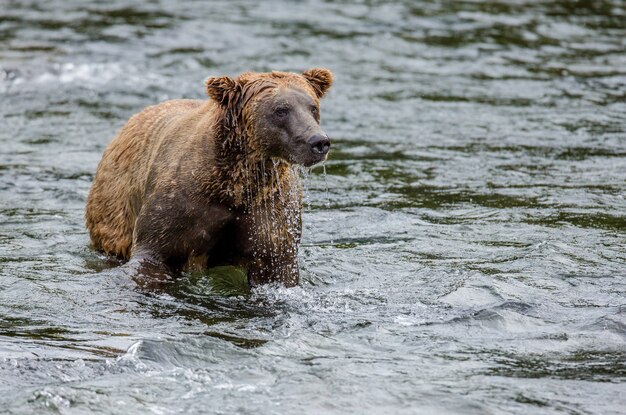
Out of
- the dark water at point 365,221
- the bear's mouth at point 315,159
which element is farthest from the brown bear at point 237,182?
the dark water at point 365,221

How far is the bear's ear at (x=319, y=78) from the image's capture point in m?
7.51

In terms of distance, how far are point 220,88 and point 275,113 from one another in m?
0.44

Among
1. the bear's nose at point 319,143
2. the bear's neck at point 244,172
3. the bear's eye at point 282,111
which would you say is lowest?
the bear's neck at point 244,172

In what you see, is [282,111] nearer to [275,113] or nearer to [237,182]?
[275,113]

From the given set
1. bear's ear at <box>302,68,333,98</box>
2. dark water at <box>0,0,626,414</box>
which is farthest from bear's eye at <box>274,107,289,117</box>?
dark water at <box>0,0,626,414</box>

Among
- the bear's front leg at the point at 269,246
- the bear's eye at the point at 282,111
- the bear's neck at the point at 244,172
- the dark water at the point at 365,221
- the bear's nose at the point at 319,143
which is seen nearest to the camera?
the dark water at the point at 365,221

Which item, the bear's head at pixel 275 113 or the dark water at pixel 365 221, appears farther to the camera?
the bear's head at pixel 275 113

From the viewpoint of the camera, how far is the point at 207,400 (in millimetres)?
5496

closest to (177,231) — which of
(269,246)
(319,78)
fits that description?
(269,246)

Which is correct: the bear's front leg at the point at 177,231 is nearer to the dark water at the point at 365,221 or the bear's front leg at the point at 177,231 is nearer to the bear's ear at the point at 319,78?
the dark water at the point at 365,221

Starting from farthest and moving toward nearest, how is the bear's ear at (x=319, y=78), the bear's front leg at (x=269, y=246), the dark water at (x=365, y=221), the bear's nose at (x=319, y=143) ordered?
the bear's ear at (x=319, y=78), the bear's front leg at (x=269, y=246), the bear's nose at (x=319, y=143), the dark water at (x=365, y=221)

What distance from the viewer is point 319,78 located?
297 inches

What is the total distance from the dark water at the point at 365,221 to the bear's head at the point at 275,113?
1.01 meters

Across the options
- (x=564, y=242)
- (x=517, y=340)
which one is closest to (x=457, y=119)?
(x=564, y=242)
